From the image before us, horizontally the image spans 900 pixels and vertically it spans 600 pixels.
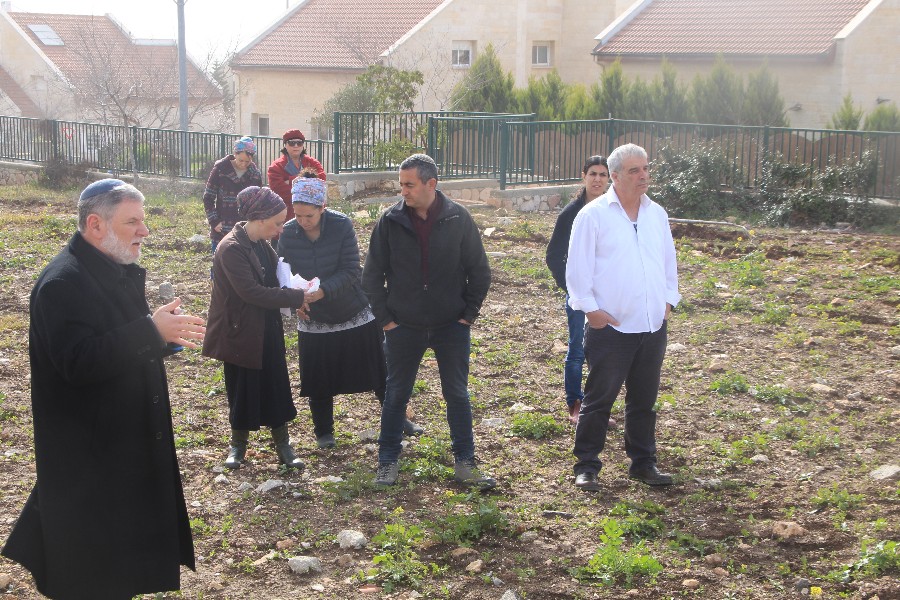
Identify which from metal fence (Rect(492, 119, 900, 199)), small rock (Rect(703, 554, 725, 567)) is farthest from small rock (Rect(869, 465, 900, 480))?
metal fence (Rect(492, 119, 900, 199))

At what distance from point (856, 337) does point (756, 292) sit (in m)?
1.97

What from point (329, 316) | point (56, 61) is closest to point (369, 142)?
point (329, 316)

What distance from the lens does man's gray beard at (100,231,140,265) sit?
135 inches

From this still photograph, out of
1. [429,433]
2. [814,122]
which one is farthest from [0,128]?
[429,433]

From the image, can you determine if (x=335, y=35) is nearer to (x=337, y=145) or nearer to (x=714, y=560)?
(x=337, y=145)

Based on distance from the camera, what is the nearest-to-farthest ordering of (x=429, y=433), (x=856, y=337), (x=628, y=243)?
(x=628, y=243)
(x=429, y=433)
(x=856, y=337)

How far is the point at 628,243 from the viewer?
18.0ft

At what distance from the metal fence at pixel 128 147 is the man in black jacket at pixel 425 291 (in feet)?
44.3

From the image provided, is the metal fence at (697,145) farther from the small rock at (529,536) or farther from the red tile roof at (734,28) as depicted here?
the small rock at (529,536)

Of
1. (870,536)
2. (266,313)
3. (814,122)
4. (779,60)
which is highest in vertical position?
(779,60)

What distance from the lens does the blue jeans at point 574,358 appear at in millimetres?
6504

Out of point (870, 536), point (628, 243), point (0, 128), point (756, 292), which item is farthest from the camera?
point (0, 128)

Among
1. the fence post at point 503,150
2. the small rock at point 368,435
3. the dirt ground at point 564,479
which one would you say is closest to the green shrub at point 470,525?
the dirt ground at point 564,479

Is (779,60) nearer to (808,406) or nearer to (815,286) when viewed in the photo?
(815,286)
